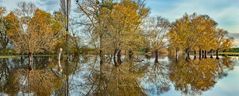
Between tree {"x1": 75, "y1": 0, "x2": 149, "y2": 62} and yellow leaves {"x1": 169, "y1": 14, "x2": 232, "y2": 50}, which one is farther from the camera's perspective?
yellow leaves {"x1": 169, "y1": 14, "x2": 232, "y2": 50}

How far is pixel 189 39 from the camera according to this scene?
84.1m

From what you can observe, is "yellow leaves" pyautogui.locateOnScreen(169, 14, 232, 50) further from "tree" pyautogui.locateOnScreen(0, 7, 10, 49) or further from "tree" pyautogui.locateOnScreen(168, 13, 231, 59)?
"tree" pyautogui.locateOnScreen(0, 7, 10, 49)

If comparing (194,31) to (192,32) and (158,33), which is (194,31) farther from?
(158,33)

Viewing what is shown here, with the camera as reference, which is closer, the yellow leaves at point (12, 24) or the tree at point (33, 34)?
the tree at point (33, 34)

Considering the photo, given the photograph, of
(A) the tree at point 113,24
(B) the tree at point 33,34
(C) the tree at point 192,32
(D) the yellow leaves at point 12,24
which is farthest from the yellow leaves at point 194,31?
(D) the yellow leaves at point 12,24

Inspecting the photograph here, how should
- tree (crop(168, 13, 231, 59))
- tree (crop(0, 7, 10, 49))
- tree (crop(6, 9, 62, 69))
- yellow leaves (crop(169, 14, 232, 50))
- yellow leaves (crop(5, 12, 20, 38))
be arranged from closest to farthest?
tree (crop(6, 9, 62, 69))
yellow leaves (crop(5, 12, 20, 38))
tree (crop(0, 7, 10, 49))
tree (crop(168, 13, 231, 59))
yellow leaves (crop(169, 14, 232, 50))

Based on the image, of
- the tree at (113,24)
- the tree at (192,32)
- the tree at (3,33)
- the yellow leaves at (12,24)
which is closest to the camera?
the tree at (113,24)

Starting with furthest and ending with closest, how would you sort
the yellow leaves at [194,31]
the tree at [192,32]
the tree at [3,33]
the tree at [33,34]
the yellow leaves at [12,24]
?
the yellow leaves at [194,31] → the tree at [192,32] → the tree at [3,33] → the yellow leaves at [12,24] → the tree at [33,34]

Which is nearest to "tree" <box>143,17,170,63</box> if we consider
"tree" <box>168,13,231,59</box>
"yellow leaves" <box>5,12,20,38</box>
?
"tree" <box>168,13,231,59</box>

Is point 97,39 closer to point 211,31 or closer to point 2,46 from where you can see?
point 2,46

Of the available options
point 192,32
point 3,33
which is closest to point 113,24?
point 3,33

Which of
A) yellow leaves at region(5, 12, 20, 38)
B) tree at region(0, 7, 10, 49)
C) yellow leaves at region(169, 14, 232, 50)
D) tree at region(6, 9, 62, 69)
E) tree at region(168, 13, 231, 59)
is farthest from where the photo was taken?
yellow leaves at region(169, 14, 232, 50)

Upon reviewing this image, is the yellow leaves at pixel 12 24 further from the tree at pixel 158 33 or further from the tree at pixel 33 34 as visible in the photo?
the tree at pixel 158 33

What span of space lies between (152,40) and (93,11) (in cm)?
1746
